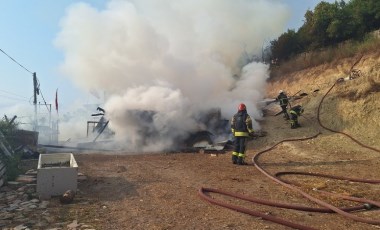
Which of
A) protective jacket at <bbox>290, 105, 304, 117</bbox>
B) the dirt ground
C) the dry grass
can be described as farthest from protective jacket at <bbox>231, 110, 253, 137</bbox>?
the dry grass

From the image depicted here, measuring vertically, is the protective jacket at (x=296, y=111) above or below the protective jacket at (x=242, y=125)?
above

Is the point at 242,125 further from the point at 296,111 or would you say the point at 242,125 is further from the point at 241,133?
the point at 296,111

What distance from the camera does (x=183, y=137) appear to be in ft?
50.6

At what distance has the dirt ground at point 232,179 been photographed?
18.8 ft

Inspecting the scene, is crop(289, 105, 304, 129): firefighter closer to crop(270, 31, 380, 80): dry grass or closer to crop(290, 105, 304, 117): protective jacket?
crop(290, 105, 304, 117): protective jacket

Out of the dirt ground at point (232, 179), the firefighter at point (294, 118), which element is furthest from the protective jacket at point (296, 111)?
the dirt ground at point (232, 179)

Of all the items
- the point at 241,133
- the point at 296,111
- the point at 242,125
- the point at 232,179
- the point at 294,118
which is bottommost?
Answer: the point at 232,179

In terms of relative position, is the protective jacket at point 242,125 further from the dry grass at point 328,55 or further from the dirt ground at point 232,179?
the dry grass at point 328,55

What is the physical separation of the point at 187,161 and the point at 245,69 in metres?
12.5

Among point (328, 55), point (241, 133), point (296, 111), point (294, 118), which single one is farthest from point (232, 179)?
point (328, 55)

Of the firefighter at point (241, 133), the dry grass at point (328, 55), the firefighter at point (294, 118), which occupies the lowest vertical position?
the firefighter at point (241, 133)

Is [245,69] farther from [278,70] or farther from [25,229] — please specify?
[25,229]

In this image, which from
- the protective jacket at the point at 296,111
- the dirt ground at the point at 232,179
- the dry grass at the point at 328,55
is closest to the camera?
the dirt ground at the point at 232,179

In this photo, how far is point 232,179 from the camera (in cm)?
877
